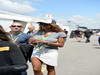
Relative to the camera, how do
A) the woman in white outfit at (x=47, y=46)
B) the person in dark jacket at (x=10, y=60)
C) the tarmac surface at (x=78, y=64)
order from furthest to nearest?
the tarmac surface at (x=78, y=64)
the woman in white outfit at (x=47, y=46)
the person in dark jacket at (x=10, y=60)

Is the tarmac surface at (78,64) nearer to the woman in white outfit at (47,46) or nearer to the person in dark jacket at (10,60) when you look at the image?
the woman in white outfit at (47,46)

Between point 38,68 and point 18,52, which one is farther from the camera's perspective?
point 38,68

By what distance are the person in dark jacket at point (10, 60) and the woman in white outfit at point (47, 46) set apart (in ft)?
10.0

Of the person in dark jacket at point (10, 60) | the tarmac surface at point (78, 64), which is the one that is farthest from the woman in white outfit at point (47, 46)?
the person in dark jacket at point (10, 60)

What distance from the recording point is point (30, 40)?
18.4 feet

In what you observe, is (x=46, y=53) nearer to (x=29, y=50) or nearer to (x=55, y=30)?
(x=55, y=30)

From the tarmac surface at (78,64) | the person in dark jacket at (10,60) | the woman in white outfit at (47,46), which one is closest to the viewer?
A: the person in dark jacket at (10,60)

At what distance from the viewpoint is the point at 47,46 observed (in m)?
5.70

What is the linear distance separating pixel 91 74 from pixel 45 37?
3.05 m

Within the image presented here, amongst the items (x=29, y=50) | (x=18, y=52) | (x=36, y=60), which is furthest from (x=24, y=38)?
(x=18, y=52)

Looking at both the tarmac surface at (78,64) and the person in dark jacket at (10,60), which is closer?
the person in dark jacket at (10,60)

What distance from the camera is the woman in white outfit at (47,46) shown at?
5621mm

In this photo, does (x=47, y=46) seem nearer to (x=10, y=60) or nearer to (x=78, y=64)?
(x=10, y=60)

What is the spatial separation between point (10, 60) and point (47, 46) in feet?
10.7
